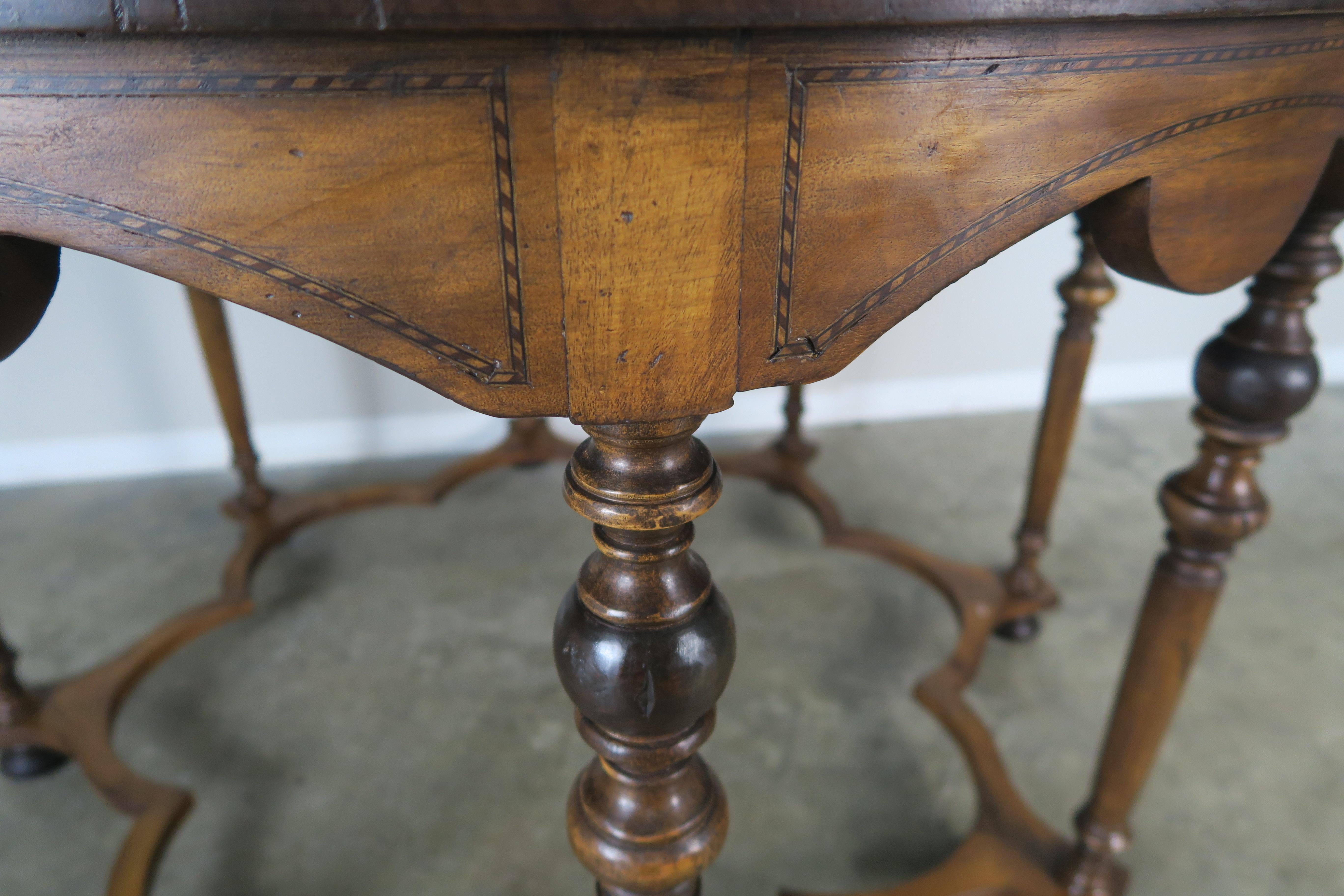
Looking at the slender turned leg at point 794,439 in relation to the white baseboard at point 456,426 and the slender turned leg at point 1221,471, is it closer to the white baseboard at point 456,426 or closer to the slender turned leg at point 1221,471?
the white baseboard at point 456,426

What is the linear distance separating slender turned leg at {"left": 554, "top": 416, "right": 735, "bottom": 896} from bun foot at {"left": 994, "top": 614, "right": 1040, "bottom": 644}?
2.73 ft

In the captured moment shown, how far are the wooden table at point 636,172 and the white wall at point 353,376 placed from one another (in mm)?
1369

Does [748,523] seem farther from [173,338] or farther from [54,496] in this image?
[54,496]

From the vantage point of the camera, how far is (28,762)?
1056 mm

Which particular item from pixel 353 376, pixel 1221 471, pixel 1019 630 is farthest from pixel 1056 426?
pixel 353 376

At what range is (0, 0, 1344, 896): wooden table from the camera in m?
0.32

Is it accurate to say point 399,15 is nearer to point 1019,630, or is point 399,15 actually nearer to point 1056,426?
point 1056,426

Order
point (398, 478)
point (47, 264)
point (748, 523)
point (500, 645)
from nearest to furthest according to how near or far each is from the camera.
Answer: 1. point (47, 264)
2. point (500, 645)
3. point (748, 523)
4. point (398, 478)

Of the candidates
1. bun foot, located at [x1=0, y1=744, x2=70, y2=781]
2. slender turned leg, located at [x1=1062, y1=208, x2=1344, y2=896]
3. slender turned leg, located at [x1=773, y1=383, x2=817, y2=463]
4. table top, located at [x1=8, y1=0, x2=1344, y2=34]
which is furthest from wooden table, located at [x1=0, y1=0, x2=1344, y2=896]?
slender turned leg, located at [x1=773, y1=383, x2=817, y2=463]

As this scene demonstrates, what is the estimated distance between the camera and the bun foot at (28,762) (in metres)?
1.05

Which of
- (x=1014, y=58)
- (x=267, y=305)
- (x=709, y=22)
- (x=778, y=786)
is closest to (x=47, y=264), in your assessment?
(x=267, y=305)

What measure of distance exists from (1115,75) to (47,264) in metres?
0.52

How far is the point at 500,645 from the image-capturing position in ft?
4.22

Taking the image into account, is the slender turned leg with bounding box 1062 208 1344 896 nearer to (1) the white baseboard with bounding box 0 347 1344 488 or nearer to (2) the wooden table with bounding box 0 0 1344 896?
(2) the wooden table with bounding box 0 0 1344 896
